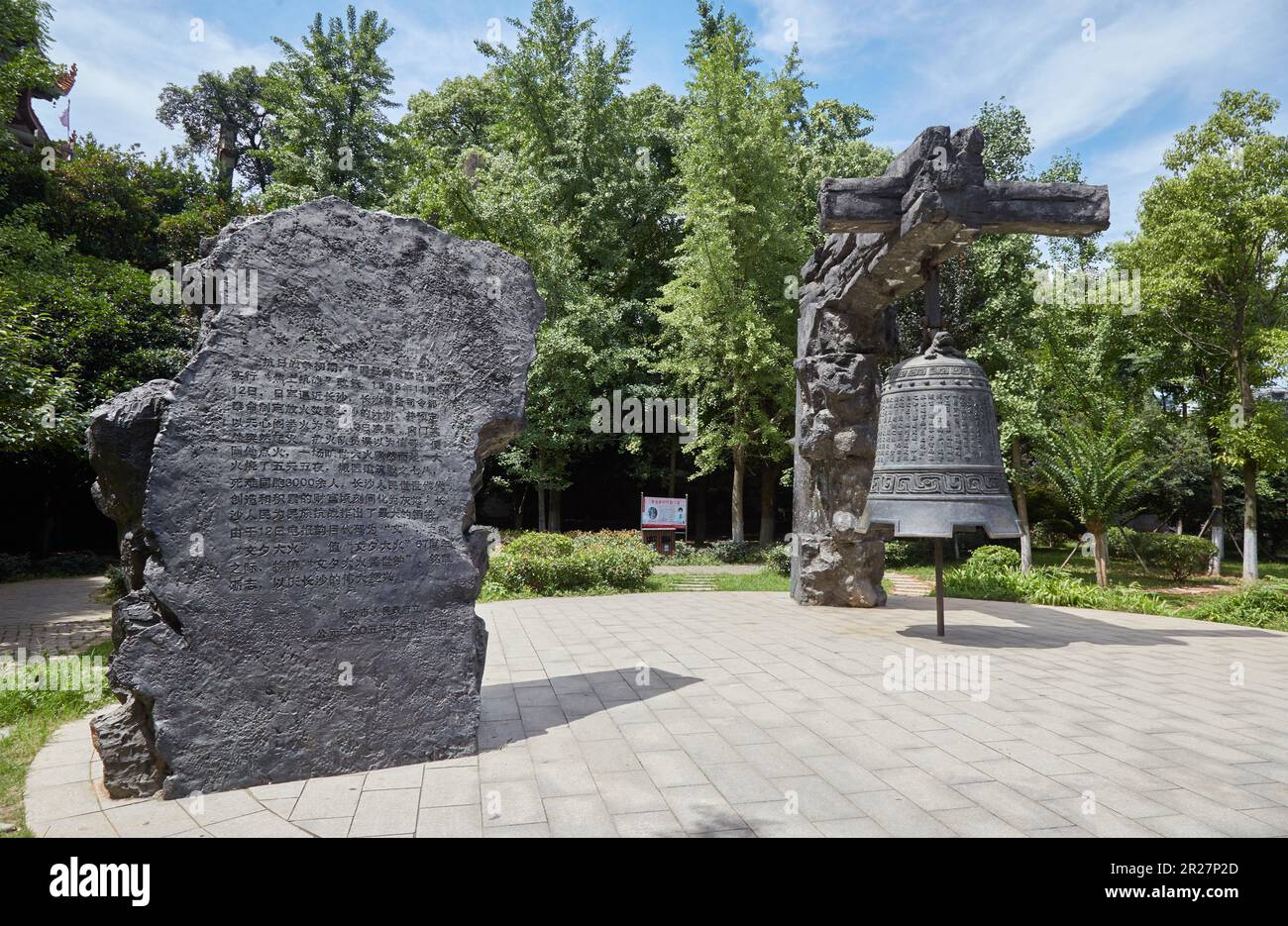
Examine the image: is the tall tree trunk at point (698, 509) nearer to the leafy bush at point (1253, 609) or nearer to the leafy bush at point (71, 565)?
the leafy bush at point (1253, 609)

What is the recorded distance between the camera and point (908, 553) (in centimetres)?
1898

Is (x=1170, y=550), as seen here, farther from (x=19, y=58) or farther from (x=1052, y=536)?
(x=19, y=58)

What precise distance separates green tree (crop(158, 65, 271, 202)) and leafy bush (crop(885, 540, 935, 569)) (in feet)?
89.0

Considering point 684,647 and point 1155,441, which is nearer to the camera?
point 684,647

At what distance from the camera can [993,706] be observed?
16.6 feet

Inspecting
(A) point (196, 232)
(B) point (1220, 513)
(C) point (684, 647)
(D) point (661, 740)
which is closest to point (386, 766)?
(D) point (661, 740)

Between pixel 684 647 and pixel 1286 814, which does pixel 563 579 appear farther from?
pixel 1286 814

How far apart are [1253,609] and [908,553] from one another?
31.5 ft

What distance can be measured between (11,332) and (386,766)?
822cm

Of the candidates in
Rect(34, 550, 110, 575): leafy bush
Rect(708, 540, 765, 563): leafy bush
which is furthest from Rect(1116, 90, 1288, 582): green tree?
Rect(34, 550, 110, 575): leafy bush

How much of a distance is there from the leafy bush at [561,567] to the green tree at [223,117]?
77.0 ft

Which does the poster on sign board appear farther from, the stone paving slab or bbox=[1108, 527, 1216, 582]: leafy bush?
the stone paving slab

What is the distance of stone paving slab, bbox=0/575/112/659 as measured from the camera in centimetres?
817

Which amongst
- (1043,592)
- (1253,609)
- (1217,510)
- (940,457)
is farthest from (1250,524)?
(940,457)
